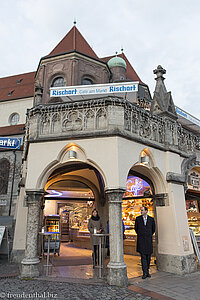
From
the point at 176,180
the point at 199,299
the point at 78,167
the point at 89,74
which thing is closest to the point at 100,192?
the point at 78,167

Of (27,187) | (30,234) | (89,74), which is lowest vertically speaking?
(30,234)

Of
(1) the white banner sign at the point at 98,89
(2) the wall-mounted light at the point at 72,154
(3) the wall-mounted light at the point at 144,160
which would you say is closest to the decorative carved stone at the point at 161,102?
(1) the white banner sign at the point at 98,89

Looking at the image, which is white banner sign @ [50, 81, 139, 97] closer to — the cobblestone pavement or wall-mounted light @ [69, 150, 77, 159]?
wall-mounted light @ [69, 150, 77, 159]

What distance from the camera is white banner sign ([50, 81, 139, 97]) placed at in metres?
8.98

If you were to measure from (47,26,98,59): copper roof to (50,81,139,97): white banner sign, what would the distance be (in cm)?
1111

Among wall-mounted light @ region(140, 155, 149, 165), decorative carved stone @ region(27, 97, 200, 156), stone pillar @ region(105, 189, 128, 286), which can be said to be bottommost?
stone pillar @ region(105, 189, 128, 286)

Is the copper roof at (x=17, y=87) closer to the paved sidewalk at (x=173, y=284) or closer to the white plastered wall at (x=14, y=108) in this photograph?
the white plastered wall at (x=14, y=108)

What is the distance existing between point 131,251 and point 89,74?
13.3 metres

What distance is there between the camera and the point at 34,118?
26.4 feet

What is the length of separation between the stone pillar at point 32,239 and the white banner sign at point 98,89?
393 cm

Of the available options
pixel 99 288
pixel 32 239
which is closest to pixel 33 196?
pixel 32 239

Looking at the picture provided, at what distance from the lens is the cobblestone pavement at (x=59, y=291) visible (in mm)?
5062

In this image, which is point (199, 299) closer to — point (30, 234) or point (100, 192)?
point (30, 234)

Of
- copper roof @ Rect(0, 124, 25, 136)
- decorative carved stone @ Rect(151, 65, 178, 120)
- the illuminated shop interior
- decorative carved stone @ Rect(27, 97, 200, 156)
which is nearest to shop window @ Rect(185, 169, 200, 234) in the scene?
the illuminated shop interior
